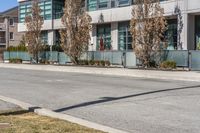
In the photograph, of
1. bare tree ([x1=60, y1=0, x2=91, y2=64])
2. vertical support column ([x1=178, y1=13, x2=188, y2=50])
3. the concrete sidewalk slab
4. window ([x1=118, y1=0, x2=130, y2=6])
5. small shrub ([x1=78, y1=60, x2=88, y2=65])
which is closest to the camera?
the concrete sidewalk slab

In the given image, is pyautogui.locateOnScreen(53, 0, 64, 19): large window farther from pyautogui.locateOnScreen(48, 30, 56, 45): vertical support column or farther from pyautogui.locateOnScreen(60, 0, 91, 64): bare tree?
pyautogui.locateOnScreen(60, 0, 91, 64): bare tree

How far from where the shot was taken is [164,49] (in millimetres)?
32094

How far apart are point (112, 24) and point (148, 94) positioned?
28.7 metres

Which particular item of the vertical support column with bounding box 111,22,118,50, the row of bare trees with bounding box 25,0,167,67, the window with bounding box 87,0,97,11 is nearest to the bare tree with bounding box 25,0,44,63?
the row of bare trees with bounding box 25,0,167,67

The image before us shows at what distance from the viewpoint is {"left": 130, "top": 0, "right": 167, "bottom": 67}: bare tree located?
31391 mm

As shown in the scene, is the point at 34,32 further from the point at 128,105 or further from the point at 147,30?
the point at 128,105

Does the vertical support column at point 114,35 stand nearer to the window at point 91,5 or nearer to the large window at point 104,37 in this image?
the large window at point 104,37

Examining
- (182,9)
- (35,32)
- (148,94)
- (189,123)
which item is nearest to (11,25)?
(35,32)

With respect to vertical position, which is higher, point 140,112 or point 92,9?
point 92,9

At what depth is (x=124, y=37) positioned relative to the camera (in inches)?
1684

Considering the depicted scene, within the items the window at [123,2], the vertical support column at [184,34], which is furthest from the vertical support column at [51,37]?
the vertical support column at [184,34]

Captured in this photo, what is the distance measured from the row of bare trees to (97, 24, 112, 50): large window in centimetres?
553

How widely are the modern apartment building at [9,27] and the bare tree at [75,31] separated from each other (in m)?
57.8

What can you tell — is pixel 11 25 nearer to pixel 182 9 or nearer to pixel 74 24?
pixel 74 24
